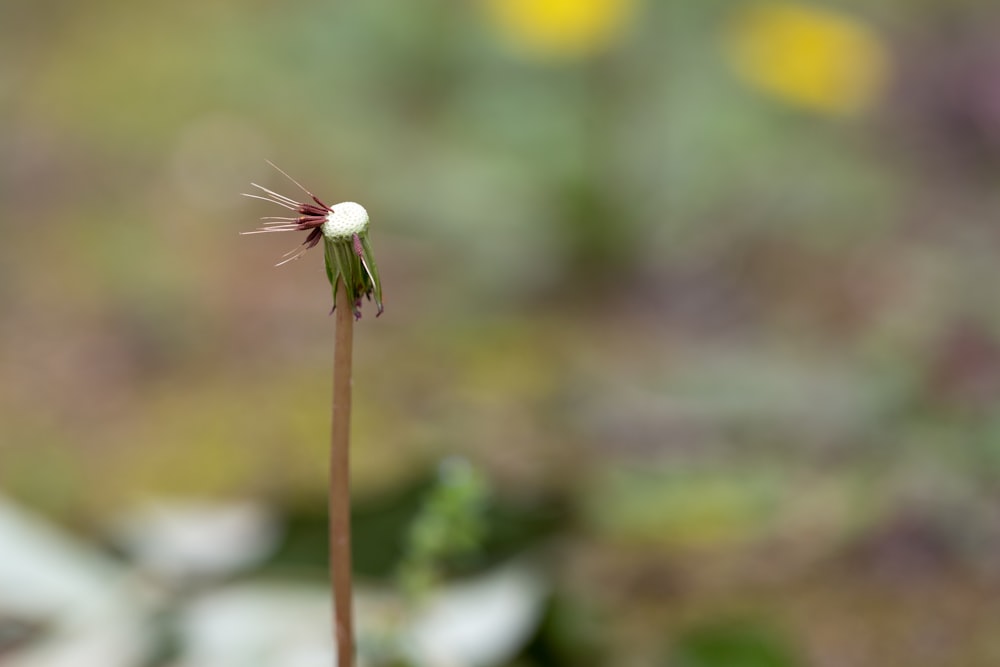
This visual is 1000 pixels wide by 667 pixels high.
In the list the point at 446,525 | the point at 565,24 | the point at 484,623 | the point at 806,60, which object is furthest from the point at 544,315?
the point at 446,525

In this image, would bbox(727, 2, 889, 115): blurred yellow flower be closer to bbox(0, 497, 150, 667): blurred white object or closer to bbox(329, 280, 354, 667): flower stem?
bbox(0, 497, 150, 667): blurred white object

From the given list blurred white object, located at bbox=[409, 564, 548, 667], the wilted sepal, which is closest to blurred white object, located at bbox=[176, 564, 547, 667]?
blurred white object, located at bbox=[409, 564, 548, 667]

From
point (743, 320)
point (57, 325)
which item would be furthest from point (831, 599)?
point (57, 325)

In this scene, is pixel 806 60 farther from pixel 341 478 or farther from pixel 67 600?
pixel 341 478

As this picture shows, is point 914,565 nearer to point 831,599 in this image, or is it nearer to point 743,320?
point 831,599

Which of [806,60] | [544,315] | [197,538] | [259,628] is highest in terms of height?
[806,60]

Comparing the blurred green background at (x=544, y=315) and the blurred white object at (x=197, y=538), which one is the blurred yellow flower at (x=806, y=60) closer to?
the blurred green background at (x=544, y=315)
